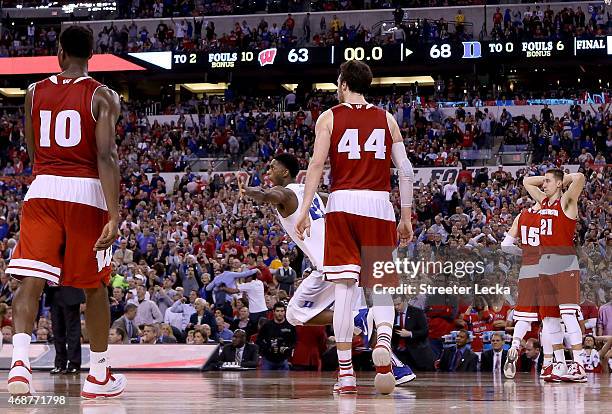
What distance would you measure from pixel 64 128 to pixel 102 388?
5.69ft

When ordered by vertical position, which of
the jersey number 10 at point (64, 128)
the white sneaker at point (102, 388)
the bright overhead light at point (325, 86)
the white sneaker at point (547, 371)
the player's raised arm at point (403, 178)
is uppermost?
the bright overhead light at point (325, 86)

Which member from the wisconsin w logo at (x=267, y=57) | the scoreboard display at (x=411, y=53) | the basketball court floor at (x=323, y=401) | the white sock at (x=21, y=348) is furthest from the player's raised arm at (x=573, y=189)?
the wisconsin w logo at (x=267, y=57)

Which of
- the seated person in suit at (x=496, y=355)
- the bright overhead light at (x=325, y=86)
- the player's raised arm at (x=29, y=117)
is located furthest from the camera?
the bright overhead light at (x=325, y=86)

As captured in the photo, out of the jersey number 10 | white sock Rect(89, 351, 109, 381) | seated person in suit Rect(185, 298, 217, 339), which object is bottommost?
seated person in suit Rect(185, 298, 217, 339)

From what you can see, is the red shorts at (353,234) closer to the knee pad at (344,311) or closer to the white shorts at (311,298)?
the knee pad at (344,311)

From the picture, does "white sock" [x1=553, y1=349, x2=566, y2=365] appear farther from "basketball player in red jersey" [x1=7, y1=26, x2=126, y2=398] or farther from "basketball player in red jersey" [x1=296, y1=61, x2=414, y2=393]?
"basketball player in red jersey" [x1=7, y1=26, x2=126, y2=398]

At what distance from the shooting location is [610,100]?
32125mm

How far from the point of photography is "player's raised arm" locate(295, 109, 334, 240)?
735 centimetres

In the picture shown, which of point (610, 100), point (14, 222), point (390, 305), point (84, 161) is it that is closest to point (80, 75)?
point (84, 161)

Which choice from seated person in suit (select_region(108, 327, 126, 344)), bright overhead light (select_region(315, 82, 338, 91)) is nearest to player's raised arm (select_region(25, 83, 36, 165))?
seated person in suit (select_region(108, 327, 126, 344))

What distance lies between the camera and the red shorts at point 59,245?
6270mm

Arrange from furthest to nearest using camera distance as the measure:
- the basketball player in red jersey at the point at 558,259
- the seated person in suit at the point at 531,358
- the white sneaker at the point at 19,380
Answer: the seated person in suit at the point at 531,358 → the basketball player in red jersey at the point at 558,259 → the white sneaker at the point at 19,380

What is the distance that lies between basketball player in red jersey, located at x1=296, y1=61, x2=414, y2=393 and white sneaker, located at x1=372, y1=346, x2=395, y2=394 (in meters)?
0.03

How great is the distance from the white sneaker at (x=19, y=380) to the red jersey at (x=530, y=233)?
267 inches
